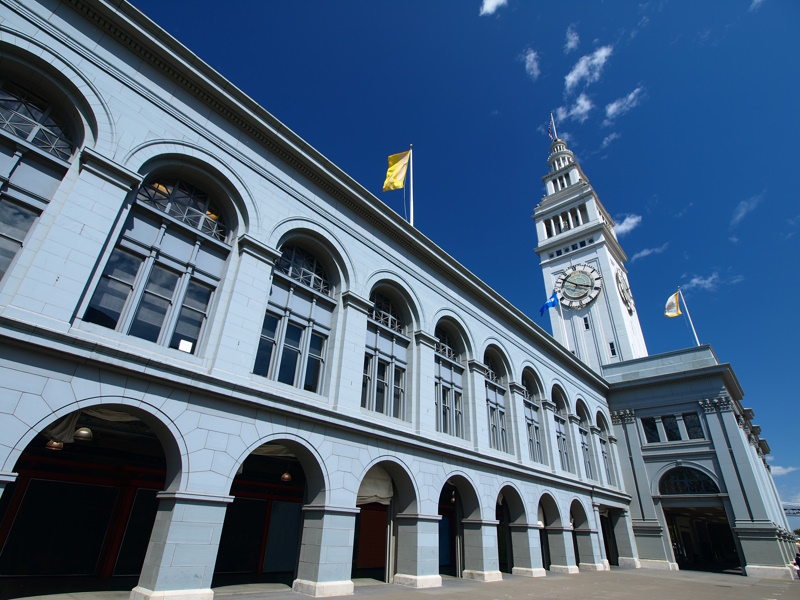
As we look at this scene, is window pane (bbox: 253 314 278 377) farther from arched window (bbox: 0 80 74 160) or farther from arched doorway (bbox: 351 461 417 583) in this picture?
arched window (bbox: 0 80 74 160)

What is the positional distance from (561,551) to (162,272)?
2395cm

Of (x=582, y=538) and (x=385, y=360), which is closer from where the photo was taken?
(x=385, y=360)

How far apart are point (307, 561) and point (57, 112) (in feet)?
46.7

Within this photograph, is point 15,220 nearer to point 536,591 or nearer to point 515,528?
point 536,591

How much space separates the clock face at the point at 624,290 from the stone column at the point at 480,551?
36.7m

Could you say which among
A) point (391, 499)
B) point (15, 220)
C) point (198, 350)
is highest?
point (15, 220)

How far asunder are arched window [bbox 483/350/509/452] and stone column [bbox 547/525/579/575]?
584cm

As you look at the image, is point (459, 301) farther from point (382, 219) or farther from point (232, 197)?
point (232, 197)

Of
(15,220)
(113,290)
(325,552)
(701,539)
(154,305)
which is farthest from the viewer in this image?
(701,539)

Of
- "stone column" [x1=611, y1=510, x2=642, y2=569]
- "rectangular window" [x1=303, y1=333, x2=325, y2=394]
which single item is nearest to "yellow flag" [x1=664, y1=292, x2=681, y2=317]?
"stone column" [x1=611, y1=510, x2=642, y2=569]

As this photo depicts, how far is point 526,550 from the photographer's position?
21250 millimetres

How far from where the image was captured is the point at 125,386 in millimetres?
10266

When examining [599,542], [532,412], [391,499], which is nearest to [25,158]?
[391,499]

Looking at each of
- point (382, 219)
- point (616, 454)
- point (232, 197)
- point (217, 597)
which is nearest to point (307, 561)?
point (217, 597)
